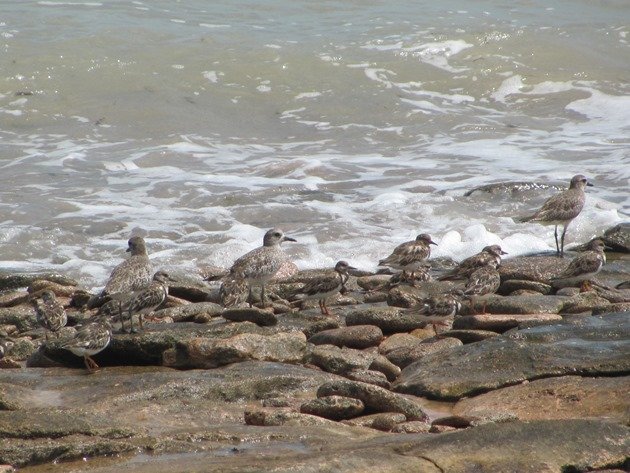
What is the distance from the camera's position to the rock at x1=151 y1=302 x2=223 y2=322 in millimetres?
10406

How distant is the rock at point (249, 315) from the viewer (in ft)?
31.3

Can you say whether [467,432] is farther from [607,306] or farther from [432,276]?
[432,276]

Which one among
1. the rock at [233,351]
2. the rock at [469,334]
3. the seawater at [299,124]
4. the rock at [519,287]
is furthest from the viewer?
the seawater at [299,124]

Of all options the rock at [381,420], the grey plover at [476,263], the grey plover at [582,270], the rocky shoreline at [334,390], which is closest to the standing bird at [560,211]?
the grey plover at [476,263]

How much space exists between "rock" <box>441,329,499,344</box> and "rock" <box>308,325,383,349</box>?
0.63 meters

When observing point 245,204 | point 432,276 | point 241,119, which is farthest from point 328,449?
point 241,119

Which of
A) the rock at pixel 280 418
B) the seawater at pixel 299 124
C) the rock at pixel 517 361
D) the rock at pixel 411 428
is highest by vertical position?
the rock at pixel 280 418

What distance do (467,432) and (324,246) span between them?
8.50 m

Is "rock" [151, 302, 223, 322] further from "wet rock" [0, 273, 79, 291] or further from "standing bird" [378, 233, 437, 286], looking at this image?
"standing bird" [378, 233, 437, 286]

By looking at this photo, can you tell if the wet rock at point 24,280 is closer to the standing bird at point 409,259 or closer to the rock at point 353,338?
the standing bird at point 409,259

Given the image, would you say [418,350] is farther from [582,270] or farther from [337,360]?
[582,270]

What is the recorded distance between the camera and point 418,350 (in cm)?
857

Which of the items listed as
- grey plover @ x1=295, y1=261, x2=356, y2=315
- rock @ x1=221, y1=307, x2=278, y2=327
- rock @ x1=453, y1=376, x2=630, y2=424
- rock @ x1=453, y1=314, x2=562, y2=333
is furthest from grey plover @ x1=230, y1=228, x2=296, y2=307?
rock @ x1=453, y1=376, x2=630, y2=424

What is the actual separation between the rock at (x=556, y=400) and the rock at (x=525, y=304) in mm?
2495
